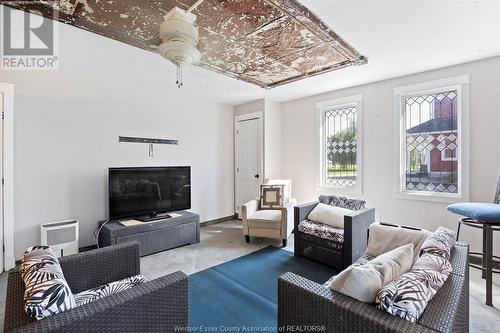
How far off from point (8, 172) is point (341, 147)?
4.55 meters

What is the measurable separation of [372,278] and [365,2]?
75.3 inches

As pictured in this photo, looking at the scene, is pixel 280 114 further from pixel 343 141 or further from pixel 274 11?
pixel 274 11

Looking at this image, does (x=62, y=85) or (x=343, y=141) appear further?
(x=343, y=141)

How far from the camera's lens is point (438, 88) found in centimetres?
323

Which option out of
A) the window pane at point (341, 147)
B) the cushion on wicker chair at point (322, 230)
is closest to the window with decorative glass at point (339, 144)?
the window pane at point (341, 147)

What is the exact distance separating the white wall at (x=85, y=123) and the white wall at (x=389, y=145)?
6.91 ft

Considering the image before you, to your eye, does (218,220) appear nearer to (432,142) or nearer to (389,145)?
(389,145)

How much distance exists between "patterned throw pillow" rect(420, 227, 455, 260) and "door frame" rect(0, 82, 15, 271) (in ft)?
13.2

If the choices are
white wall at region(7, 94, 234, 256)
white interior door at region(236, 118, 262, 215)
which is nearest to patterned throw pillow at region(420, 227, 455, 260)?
white interior door at region(236, 118, 262, 215)

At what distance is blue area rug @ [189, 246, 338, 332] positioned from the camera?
6.34ft

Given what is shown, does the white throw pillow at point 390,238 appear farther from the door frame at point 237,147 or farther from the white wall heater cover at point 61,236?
the white wall heater cover at point 61,236

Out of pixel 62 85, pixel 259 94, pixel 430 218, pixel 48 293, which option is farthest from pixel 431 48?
pixel 62 85

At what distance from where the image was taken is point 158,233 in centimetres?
344

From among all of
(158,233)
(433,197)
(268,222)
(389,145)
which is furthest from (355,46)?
(158,233)
